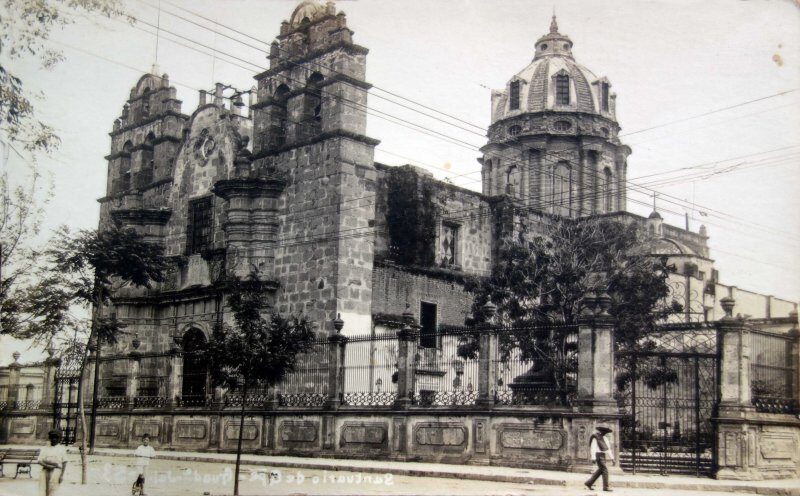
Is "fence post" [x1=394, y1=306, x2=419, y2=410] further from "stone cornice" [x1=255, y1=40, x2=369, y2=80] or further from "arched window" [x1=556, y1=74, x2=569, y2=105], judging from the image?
"arched window" [x1=556, y1=74, x2=569, y2=105]

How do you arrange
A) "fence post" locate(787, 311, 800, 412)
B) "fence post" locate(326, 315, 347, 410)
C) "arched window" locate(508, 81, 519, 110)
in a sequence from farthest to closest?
"arched window" locate(508, 81, 519, 110)
"fence post" locate(326, 315, 347, 410)
"fence post" locate(787, 311, 800, 412)

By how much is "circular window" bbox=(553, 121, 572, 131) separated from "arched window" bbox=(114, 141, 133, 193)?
19805mm

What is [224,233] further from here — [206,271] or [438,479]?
[438,479]

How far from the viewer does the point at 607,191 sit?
41.0 metres

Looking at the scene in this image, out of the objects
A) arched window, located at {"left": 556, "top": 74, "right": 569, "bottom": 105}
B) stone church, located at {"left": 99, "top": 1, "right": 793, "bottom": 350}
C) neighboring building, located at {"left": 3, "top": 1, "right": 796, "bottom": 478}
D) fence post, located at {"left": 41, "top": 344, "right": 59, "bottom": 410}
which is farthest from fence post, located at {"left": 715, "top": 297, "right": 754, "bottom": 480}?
arched window, located at {"left": 556, "top": 74, "right": 569, "bottom": 105}

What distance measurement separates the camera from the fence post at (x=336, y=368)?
20.8 m

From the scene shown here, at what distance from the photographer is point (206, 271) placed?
28078 millimetres

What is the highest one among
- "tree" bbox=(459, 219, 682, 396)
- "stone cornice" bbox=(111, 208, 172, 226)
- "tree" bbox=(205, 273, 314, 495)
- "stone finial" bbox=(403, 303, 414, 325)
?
"stone cornice" bbox=(111, 208, 172, 226)

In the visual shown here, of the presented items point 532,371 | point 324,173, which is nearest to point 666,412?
point 532,371

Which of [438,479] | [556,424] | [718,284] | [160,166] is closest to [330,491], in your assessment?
[438,479]

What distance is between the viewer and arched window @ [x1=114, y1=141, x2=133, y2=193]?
33.9m

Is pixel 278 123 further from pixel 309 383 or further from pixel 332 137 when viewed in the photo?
pixel 309 383

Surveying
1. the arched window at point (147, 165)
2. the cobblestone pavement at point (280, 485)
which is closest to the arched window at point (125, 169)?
the arched window at point (147, 165)

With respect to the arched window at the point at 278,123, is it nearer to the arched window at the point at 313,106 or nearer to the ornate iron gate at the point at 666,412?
the arched window at the point at 313,106
